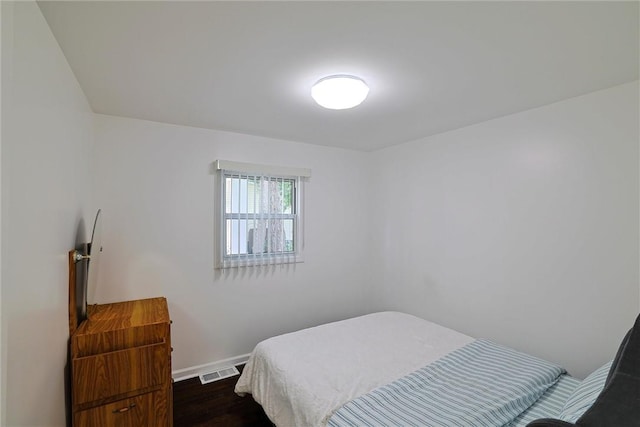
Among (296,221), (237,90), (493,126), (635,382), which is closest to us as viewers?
(635,382)

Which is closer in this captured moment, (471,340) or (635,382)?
(635,382)

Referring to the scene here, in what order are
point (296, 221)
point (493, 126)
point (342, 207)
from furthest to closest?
point (342, 207) → point (296, 221) → point (493, 126)

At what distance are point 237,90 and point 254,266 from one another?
180 cm

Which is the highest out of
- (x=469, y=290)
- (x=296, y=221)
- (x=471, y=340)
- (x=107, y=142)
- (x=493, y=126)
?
(x=493, y=126)

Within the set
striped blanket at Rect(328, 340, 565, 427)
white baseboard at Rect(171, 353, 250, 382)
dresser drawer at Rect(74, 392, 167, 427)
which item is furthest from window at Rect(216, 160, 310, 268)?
striped blanket at Rect(328, 340, 565, 427)

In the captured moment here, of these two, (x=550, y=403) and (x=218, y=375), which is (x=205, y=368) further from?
(x=550, y=403)

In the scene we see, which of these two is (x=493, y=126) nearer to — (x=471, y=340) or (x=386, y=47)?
(x=386, y=47)

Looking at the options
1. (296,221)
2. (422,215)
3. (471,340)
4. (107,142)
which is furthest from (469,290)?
(107,142)

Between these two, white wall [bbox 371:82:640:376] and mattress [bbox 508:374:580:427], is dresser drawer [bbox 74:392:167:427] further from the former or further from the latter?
white wall [bbox 371:82:640:376]

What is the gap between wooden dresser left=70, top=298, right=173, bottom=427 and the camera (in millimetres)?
1643

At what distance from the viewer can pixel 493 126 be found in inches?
104

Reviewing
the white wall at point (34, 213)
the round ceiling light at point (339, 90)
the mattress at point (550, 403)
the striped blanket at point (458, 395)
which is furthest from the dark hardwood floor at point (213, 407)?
the round ceiling light at point (339, 90)

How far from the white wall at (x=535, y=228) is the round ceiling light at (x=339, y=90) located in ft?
5.08

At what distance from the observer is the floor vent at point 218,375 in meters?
2.67
